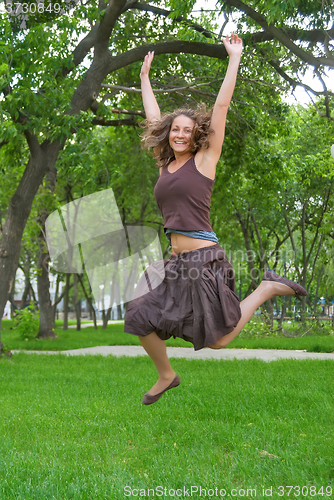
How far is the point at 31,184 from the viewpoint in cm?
998

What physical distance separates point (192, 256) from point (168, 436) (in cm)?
215

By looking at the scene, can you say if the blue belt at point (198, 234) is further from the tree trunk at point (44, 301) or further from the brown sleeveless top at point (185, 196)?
the tree trunk at point (44, 301)

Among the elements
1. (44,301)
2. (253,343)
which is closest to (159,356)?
(253,343)

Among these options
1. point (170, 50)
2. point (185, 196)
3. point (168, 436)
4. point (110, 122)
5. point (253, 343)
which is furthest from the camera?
point (253, 343)

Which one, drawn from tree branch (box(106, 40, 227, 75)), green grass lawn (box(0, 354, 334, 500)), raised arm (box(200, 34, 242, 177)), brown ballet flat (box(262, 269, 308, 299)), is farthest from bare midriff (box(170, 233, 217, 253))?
tree branch (box(106, 40, 227, 75))

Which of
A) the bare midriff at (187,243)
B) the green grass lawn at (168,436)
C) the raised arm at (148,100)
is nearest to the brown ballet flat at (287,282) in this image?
the bare midriff at (187,243)

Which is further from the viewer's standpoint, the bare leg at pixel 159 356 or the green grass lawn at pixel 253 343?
the green grass lawn at pixel 253 343

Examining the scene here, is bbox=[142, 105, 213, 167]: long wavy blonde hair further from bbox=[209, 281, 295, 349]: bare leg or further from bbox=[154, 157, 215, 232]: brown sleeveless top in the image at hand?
bbox=[209, 281, 295, 349]: bare leg

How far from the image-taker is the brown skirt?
322 centimetres

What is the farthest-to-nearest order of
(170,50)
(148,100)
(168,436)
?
(170,50)
(168,436)
(148,100)

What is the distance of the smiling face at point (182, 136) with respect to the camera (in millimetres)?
3357

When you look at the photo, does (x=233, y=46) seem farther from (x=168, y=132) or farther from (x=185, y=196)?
(x=185, y=196)

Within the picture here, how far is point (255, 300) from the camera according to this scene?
3615 millimetres

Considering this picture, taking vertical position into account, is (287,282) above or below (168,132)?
below
